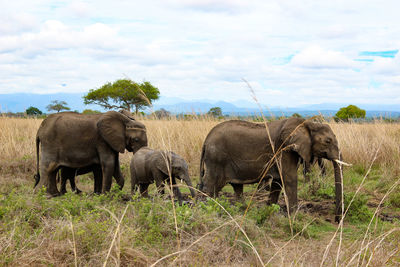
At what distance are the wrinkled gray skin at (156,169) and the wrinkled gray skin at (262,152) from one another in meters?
0.34

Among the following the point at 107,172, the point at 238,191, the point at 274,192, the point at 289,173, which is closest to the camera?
the point at 289,173

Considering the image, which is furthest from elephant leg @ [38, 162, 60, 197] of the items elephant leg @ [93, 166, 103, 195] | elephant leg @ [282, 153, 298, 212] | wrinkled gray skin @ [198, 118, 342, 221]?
elephant leg @ [282, 153, 298, 212]

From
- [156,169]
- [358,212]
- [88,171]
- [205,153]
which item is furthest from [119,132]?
[358,212]

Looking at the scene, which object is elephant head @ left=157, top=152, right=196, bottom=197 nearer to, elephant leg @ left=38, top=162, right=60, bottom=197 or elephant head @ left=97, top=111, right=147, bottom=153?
elephant head @ left=97, top=111, right=147, bottom=153

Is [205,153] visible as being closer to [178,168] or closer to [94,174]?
[178,168]

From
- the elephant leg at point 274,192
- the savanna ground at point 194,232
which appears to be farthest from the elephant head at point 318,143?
the elephant leg at point 274,192

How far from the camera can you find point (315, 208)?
606cm

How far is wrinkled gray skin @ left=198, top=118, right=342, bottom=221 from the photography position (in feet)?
17.5

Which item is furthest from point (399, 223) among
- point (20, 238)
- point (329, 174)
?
point (20, 238)

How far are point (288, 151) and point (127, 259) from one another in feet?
8.96

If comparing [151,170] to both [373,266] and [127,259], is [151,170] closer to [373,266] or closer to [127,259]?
[127,259]

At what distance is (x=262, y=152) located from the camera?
5.46 metres

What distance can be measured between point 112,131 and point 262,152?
239cm

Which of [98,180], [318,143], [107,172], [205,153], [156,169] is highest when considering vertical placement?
[318,143]
